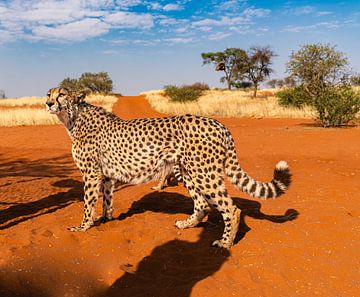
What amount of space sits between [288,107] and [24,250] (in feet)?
65.2

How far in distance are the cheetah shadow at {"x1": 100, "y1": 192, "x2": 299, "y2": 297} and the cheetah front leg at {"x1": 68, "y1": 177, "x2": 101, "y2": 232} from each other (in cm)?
55

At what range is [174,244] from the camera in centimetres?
436

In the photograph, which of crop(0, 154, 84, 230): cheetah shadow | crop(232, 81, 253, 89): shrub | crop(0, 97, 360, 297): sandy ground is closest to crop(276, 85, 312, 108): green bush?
crop(0, 97, 360, 297): sandy ground

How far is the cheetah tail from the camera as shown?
14.0 ft

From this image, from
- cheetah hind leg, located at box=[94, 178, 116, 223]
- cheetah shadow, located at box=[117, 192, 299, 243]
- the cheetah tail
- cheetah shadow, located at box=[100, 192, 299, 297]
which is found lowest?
cheetah shadow, located at box=[100, 192, 299, 297]

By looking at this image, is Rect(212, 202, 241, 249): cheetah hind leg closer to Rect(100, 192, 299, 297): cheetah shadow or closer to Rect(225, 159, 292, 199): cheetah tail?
Rect(100, 192, 299, 297): cheetah shadow

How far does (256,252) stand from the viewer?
13.4ft

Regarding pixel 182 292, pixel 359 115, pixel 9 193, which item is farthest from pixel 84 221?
pixel 359 115

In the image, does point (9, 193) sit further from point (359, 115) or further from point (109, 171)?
point (359, 115)

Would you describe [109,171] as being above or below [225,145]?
below

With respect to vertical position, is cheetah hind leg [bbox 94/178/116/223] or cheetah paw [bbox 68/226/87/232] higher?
cheetah hind leg [bbox 94/178/116/223]

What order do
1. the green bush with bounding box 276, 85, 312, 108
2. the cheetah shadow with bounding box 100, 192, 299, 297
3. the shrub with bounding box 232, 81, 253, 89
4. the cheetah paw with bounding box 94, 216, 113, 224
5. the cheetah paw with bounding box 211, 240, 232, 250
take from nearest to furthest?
the cheetah shadow with bounding box 100, 192, 299, 297
the cheetah paw with bounding box 211, 240, 232, 250
the cheetah paw with bounding box 94, 216, 113, 224
the green bush with bounding box 276, 85, 312, 108
the shrub with bounding box 232, 81, 253, 89

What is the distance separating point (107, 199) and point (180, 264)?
1.55 meters

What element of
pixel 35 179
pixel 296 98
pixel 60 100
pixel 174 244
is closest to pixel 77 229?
pixel 174 244
